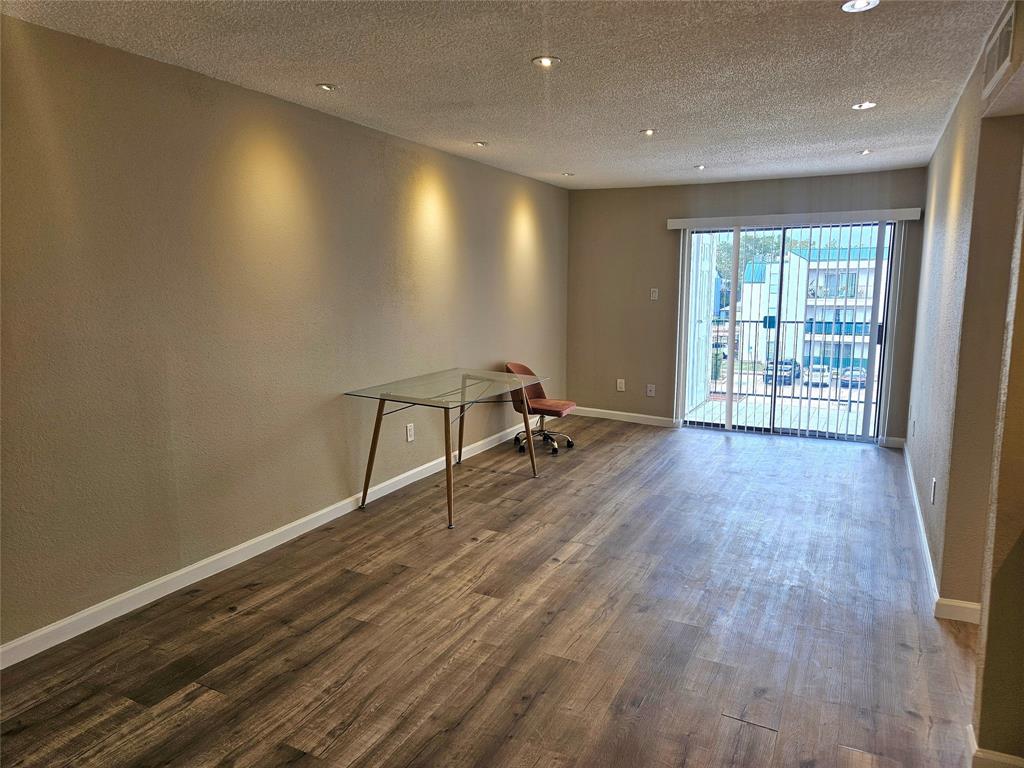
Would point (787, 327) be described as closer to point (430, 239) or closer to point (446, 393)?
point (430, 239)

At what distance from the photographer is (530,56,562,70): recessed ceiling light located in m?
2.61

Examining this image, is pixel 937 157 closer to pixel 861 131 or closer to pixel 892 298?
pixel 861 131

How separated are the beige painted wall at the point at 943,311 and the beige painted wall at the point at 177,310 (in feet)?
10.1

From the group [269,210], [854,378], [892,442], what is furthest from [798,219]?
[269,210]

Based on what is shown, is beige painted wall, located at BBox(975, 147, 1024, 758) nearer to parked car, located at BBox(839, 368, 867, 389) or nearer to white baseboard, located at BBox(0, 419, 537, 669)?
white baseboard, located at BBox(0, 419, 537, 669)

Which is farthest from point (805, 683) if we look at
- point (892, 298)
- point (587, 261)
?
point (587, 261)

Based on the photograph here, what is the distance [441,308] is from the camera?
15.7 ft

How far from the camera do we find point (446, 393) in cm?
394

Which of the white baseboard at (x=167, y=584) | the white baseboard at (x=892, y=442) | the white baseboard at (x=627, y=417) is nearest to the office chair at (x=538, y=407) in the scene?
the white baseboard at (x=627, y=417)

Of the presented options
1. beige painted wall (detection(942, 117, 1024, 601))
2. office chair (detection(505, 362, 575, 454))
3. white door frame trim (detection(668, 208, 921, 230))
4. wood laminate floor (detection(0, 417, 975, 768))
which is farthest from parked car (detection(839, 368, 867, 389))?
beige painted wall (detection(942, 117, 1024, 601))

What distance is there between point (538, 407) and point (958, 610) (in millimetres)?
3280

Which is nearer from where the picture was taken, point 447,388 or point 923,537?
point 923,537

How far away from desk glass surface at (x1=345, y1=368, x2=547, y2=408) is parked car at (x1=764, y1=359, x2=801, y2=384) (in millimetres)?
2488

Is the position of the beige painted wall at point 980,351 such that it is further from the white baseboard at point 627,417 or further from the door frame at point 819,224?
the white baseboard at point 627,417
